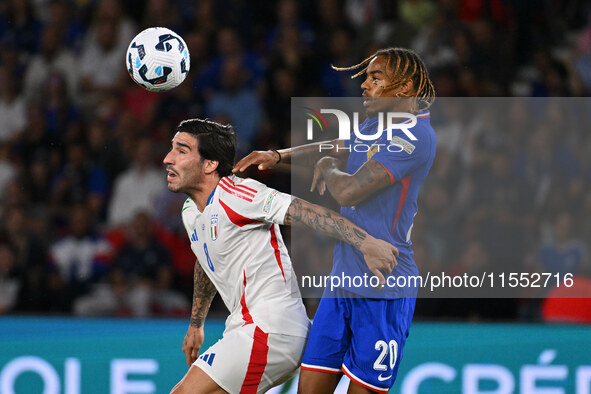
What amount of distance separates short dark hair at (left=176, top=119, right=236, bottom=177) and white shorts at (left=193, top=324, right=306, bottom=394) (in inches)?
32.1

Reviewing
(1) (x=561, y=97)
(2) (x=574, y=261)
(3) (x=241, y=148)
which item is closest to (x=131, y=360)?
(3) (x=241, y=148)

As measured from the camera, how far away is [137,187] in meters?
7.39

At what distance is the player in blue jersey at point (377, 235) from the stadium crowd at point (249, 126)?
1.97 m

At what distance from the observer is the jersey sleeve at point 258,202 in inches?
158

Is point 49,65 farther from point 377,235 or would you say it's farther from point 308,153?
point 377,235

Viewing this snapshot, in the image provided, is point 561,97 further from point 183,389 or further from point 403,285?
point 183,389

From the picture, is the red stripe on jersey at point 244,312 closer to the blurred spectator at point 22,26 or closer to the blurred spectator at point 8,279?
the blurred spectator at point 8,279

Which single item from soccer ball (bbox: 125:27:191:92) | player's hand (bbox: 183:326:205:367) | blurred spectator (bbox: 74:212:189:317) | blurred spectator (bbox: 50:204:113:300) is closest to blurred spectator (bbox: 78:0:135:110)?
blurred spectator (bbox: 50:204:113:300)

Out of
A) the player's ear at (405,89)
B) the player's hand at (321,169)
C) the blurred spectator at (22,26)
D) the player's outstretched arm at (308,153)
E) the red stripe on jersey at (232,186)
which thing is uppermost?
the blurred spectator at (22,26)

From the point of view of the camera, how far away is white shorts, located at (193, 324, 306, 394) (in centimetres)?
395

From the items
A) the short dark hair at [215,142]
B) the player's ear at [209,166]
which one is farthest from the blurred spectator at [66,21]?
the player's ear at [209,166]

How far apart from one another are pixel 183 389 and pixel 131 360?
2.16 metres

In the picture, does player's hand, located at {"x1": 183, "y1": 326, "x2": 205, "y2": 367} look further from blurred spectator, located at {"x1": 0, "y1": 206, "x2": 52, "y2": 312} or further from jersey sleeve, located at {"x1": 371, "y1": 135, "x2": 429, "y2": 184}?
blurred spectator, located at {"x1": 0, "y1": 206, "x2": 52, "y2": 312}

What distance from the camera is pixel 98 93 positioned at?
8359 mm
